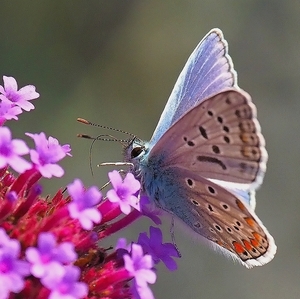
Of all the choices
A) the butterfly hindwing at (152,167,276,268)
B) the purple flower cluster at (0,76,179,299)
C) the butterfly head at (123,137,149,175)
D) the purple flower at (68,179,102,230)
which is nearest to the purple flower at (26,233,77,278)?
the purple flower cluster at (0,76,179,299)

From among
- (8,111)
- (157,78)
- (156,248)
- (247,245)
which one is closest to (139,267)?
(156,248)

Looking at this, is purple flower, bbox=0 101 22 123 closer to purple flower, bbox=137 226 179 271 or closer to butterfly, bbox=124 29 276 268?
butterfly, bbox=124 29 276 268

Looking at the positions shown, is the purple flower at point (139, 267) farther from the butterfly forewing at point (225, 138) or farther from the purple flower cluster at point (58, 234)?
the butterfly forewing at point (225, 138)

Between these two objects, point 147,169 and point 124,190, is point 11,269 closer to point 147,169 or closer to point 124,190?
point 124,190

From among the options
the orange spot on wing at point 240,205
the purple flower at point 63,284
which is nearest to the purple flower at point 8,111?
the purple flower at point 63,284

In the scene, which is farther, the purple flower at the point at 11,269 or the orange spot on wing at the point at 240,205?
the orange spot on wing at the point at 240,205

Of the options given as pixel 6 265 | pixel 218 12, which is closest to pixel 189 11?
pixel 218 12
